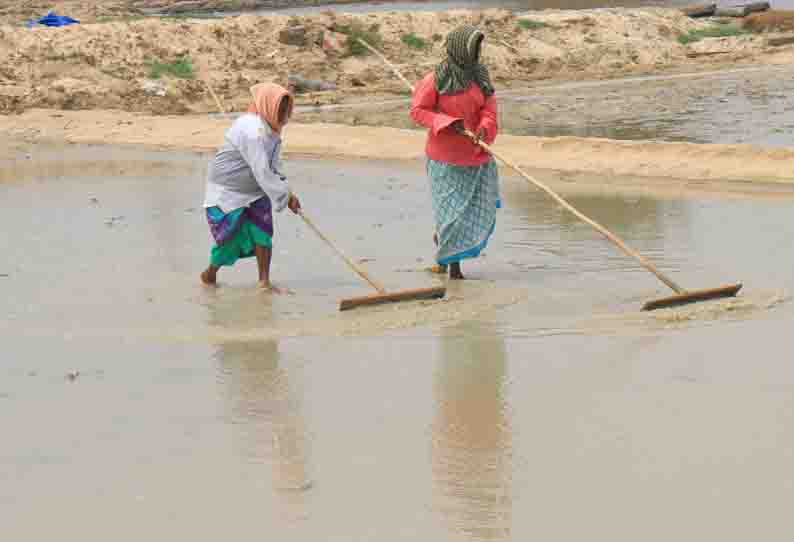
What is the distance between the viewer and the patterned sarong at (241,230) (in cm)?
705

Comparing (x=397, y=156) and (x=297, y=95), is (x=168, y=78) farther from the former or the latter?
(x=397, y=156)

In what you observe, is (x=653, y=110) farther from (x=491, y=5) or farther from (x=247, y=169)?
(x=491, y=5)

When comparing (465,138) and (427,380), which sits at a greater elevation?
(465,138)

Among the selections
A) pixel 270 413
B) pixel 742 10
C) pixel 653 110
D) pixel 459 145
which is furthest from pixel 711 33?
pixel 270 413

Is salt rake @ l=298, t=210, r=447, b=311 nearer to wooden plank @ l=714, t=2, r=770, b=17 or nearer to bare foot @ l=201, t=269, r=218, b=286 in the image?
bare foot @ l=201, t=269, r=218, b=286

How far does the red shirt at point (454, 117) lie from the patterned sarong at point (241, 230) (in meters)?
0.93

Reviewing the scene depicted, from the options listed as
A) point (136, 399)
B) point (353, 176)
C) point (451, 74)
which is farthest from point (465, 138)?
point (353, 176)

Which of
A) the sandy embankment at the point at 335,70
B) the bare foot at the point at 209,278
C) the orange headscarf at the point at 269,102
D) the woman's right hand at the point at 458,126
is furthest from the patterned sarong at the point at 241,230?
the sandy embankment at the point at 335,70

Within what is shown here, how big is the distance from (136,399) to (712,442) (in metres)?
2.09

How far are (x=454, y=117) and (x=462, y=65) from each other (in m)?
0.28

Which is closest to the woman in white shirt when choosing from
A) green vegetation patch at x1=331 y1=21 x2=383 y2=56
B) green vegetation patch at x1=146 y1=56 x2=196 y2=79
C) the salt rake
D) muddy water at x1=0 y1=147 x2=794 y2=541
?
muddy water at x1=0 y1=147 x2=794 y2=541

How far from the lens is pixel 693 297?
6.27 m

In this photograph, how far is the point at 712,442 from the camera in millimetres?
4359

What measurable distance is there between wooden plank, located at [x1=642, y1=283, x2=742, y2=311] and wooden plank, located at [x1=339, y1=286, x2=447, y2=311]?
1021 millimetres
